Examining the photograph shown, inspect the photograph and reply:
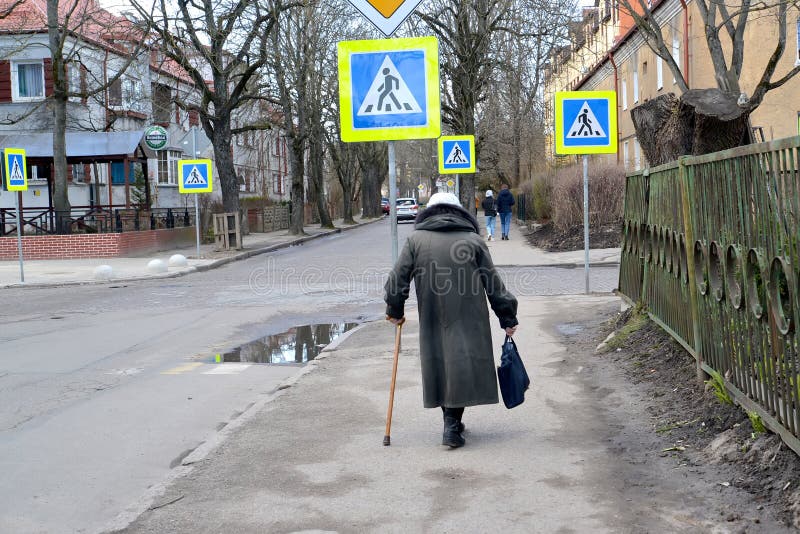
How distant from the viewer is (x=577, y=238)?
948 inches

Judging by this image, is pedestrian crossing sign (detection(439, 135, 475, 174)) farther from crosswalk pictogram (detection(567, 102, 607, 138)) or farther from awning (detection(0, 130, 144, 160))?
awning (detection(0, 130, 144, 160))

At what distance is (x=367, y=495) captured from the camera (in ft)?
15.9

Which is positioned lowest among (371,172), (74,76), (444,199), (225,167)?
(444,199)

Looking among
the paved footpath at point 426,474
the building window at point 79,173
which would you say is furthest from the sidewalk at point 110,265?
the paved footpath at point 426,474

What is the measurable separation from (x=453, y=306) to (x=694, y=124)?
14.5 feet

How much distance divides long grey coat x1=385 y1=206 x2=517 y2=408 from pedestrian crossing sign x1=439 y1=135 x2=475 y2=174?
17243mm

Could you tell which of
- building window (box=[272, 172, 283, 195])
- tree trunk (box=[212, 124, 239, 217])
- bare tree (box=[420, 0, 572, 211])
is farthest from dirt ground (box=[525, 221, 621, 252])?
building window (box=[272, 172, 283, 195])

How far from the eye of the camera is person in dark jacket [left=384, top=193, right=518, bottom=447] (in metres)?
5.70

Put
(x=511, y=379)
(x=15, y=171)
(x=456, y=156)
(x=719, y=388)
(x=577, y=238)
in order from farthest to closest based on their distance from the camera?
(x=577, y=238)
(x=456, y=156)
(x=15, y=171)
(x=511, y=379)
(x=719, y=388)

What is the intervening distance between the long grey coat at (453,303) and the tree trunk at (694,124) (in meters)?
3.84

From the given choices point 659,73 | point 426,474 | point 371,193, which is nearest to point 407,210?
point 371,193

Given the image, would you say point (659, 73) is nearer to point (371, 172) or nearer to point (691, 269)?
point (691, 269)

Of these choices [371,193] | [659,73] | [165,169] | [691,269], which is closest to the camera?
[691,269]

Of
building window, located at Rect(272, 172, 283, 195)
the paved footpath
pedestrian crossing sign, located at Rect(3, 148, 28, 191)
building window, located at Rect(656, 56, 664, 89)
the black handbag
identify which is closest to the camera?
the paved footpath
